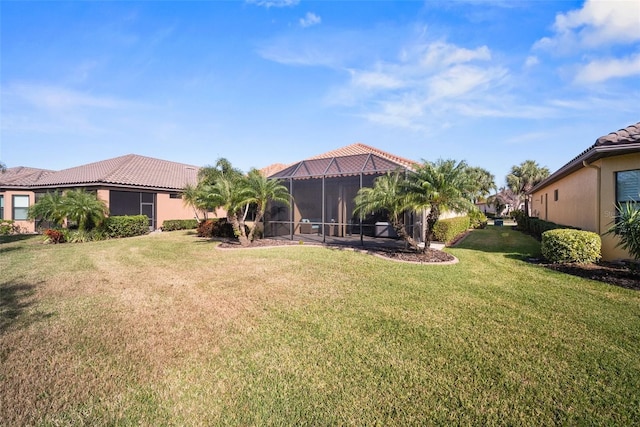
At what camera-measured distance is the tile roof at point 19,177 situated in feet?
64.3

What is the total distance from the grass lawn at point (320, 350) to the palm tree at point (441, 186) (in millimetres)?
2744

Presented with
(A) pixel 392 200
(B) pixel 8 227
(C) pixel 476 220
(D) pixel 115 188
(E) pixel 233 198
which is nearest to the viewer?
(A) pixel 392 200

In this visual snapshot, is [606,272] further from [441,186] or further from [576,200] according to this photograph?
[576,200]

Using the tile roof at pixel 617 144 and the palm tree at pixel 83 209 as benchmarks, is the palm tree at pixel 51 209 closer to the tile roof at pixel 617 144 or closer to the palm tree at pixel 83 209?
the palm tree at pixel 83 209

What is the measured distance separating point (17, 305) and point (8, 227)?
19378mm

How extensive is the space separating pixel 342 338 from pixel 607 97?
48.1 ft

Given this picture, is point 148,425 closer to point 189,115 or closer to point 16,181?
point 189,115

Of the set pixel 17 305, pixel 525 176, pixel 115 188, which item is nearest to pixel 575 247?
pixel 17 305

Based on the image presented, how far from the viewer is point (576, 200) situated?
11.5 meters

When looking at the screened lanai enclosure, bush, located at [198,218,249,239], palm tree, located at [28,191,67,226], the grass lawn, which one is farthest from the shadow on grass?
bush, located at [198,218,249,239]

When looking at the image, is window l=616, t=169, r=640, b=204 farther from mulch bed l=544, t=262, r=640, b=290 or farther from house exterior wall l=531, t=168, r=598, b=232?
mulch bed l=544, t=262, r=640, b=290

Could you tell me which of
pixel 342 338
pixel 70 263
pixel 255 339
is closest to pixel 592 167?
pixel 342 338

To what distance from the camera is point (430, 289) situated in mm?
6203

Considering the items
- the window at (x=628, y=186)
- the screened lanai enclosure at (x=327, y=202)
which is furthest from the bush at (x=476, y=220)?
the window at (x=628, y=186)
